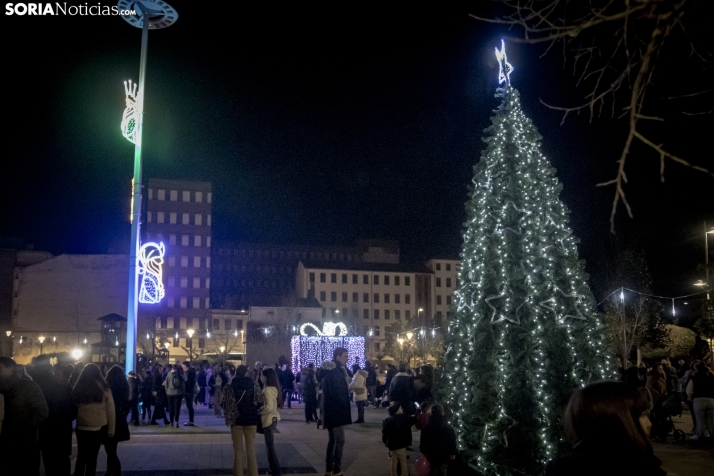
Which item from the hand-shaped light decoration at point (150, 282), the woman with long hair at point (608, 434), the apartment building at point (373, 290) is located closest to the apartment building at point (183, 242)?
the apartment building at point (373, 290)

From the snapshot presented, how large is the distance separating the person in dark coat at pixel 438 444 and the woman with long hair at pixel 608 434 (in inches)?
233

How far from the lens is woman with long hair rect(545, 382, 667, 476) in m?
2.50

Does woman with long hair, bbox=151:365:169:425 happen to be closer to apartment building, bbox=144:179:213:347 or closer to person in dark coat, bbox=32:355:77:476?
person in dark coat, bbox=32:355:77:476

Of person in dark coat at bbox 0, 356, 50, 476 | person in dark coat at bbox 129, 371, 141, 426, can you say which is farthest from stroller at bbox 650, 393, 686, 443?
person in dark coat at bbox 0, 356, 50, 476

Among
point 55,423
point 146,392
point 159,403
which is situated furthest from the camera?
point 146,392

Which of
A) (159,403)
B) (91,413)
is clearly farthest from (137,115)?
(91,413)

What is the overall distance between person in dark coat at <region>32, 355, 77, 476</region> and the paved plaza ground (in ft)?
7.00

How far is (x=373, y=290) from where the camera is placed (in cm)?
10200

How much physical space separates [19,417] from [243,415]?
3.19 metres

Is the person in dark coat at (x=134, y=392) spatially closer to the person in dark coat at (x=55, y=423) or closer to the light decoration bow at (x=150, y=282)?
the light decoration bow at (x=150, y=282)

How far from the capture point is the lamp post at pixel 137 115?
18375 millimetres

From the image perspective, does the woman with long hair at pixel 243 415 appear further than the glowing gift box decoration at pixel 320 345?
No

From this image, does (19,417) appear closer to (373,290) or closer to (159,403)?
(159,403)

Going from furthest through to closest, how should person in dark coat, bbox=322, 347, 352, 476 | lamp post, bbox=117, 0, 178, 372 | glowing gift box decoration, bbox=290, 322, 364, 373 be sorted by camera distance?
glowing gift box decoration, bbox=290, 322, 364, 373 → lamp post, bbox=117, 0, 178, 372 → person in dark coat, bbox=322, 347, 352, 476
